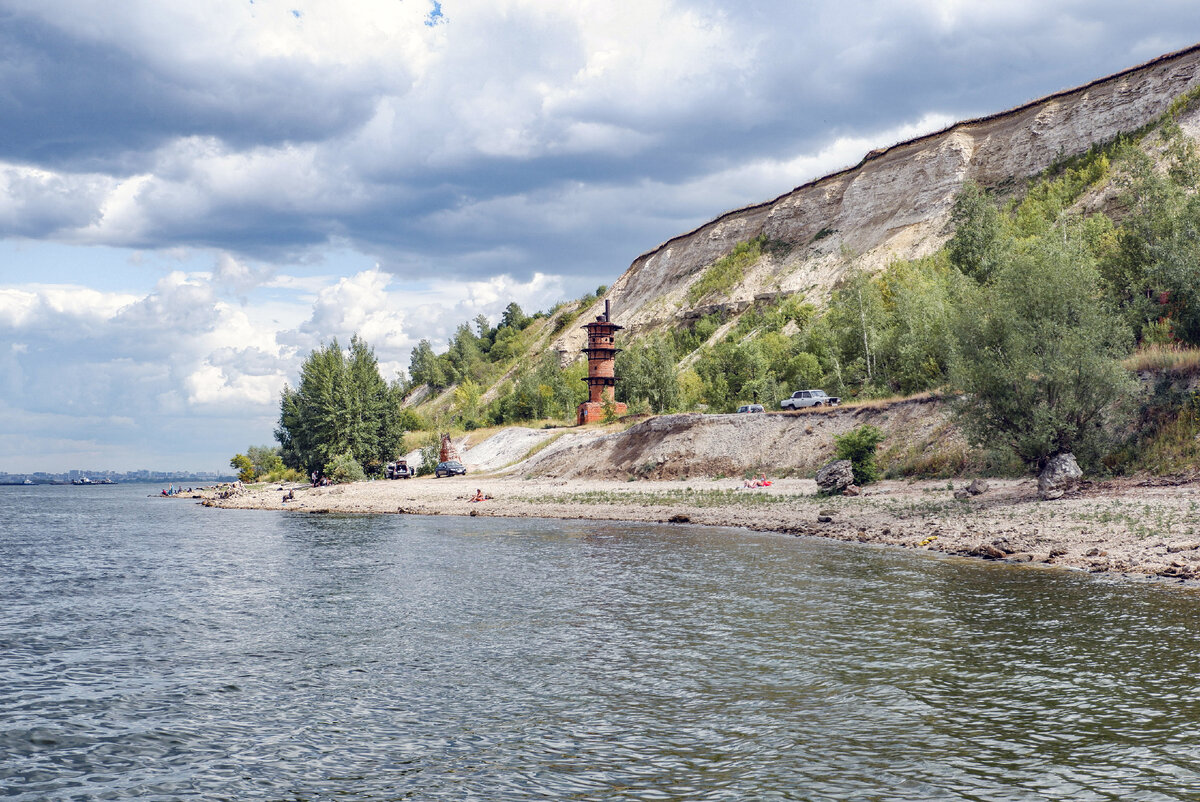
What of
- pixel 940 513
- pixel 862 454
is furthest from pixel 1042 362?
pixel 862 454

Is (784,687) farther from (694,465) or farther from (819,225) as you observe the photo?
(819,225)

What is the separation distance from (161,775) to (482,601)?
1158 cm

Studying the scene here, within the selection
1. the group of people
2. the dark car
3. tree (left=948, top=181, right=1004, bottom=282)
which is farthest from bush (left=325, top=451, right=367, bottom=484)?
tree (left=948, top=181, right=1004, bottom=282)

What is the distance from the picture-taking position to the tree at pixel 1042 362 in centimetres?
3153

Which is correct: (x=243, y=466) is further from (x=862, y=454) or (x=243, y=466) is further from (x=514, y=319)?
(x=862, y=454)

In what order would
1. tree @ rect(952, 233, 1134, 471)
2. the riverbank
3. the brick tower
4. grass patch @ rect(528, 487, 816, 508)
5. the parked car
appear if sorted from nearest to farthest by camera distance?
the riverbank < tree @ rect(952, 233, 1134, 471) < grass patch @ rect(528, 487, 816, 508) < the parked car < the brick tower

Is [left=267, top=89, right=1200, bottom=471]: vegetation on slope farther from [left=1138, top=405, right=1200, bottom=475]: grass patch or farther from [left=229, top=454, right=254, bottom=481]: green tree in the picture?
[left=229, top=454, right=254, bottom=481]: green tree

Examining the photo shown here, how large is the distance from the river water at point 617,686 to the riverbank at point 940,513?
2218 millimetres

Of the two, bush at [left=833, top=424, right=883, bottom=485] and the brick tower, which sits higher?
the brick tower

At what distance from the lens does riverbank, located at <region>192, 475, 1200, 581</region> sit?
2352cm

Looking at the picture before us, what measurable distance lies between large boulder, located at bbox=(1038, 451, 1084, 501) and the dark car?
58.5 metres

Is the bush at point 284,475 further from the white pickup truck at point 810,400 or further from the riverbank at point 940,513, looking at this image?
the white pickup truck at point 810,400

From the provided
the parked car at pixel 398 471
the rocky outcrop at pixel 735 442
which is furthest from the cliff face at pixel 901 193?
the parked car at pixel 398 471

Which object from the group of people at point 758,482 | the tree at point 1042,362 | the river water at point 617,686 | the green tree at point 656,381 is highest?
the green tree at point 656,381
